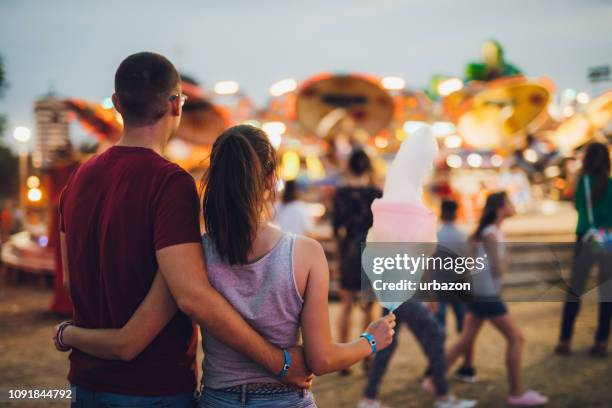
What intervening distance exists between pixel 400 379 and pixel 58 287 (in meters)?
4.43

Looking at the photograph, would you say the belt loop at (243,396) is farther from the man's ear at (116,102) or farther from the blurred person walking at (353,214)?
the blurred person walking at (353,214)

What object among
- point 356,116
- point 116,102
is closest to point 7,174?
point 356,116

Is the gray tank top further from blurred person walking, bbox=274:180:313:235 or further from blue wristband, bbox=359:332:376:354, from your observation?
blurred person walking, bbox=274:180:313:235

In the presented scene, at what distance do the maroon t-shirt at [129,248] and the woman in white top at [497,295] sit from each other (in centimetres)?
270

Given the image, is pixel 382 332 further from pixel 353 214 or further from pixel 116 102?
pixel 353 214

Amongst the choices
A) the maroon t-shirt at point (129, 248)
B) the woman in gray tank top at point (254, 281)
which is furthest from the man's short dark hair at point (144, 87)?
the woman in gray tank top at point (254, 281)

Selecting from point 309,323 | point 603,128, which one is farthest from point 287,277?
point 603,128

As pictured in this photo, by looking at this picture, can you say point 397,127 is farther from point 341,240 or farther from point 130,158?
point 130,158

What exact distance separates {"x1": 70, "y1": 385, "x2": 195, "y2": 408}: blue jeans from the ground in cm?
271

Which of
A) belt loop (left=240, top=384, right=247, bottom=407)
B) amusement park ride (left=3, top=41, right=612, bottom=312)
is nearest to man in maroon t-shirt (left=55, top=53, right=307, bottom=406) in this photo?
belt loop (left=240, top=384, right=247, bottom=407)

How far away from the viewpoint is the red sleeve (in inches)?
56.1

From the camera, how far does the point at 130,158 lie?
154 cm

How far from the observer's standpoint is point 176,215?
4.72 ft

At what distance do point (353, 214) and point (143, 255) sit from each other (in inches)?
122
